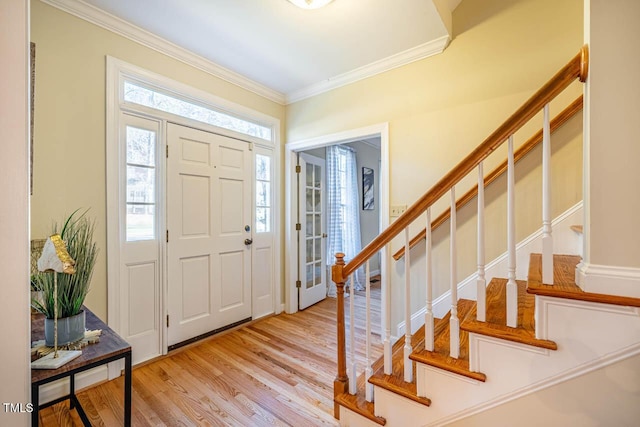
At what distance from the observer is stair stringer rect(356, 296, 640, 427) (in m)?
0.90

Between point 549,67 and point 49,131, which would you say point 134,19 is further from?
point 549,67

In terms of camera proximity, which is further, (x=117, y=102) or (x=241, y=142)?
(x=241, y=142)

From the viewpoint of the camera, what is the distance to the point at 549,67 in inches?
69.6

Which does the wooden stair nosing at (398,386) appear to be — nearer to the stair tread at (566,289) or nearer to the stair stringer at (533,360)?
the stair stringer at (533,360)

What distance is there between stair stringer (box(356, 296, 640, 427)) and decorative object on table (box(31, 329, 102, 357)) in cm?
150

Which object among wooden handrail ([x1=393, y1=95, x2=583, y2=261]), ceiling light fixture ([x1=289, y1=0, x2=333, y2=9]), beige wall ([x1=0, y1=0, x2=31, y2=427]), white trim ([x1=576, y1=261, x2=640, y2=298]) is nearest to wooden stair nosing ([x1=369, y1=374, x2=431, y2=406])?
white trim ([x1=576, y1=261, x2=640, y2=298])

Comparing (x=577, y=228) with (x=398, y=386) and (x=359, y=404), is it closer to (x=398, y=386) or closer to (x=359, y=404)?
(x=398, y=386)

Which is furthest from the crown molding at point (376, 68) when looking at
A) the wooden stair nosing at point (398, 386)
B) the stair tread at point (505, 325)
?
the wooden stair nosing at point (398, 386)

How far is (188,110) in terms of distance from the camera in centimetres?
239

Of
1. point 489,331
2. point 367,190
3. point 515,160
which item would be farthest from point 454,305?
point 367,190

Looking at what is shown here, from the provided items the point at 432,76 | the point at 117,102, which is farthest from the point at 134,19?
the point at 432,76

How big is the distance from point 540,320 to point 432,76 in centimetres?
195

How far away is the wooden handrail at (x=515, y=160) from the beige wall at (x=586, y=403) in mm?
1182

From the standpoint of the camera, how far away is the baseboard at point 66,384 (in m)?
1.65
